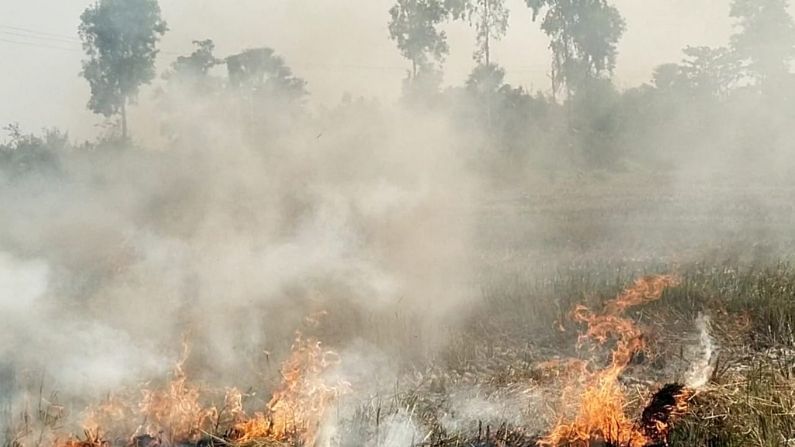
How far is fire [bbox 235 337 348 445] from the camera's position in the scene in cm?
588

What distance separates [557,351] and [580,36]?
27.4 metres

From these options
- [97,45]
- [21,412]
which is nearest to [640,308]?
[21,412]

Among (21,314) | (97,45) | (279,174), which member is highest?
(97,45)

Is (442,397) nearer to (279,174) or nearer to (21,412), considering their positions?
(21,412)

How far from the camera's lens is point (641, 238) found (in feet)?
60.3

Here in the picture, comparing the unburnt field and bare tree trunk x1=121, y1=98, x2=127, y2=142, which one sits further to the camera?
bare tree trunk x1=121, y1=98, x2=127, y2=142

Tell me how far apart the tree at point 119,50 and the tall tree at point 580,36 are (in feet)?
60.3

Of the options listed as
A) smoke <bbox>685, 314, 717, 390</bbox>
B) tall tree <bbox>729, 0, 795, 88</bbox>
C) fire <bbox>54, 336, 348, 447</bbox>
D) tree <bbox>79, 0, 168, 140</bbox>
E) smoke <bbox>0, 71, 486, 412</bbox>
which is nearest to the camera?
fire <bbox>54, 336, 348, 447</bbox>

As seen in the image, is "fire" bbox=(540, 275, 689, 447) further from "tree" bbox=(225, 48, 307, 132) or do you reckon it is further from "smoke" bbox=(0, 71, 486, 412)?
"tree" bbox=(225, 48, 307, 132)

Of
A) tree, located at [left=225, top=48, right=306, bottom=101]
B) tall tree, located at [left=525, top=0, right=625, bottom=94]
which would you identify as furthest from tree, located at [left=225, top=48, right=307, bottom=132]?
tall tree, located at [left=525, top=0, right=625, bottom=94]

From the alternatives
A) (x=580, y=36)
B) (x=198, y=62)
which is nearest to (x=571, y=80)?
(x=580, y=36)

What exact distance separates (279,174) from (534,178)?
13.9 meters

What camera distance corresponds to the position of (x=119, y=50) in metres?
26.9

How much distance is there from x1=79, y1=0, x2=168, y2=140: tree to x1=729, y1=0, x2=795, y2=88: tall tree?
1077 inches
